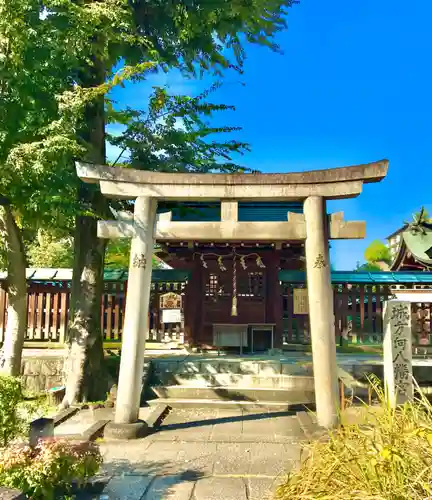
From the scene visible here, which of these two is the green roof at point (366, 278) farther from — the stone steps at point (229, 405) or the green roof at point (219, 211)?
the stone steps at point (229, 405)

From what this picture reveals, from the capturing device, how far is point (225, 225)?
802cm

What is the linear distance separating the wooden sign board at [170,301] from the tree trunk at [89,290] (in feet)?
12.5

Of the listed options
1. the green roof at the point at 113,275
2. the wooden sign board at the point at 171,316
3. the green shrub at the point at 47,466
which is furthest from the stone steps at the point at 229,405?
the green roof at the point at 113,275

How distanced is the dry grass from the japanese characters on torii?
15.2 ft

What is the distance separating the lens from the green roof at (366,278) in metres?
14.4

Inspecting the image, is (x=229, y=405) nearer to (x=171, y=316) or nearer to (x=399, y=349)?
(x=399, y=349)

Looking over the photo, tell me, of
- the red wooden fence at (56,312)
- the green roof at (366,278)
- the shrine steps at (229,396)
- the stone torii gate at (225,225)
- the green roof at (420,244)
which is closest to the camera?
the stone torii gate at (225,225)

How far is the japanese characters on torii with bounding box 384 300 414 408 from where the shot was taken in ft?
25.1

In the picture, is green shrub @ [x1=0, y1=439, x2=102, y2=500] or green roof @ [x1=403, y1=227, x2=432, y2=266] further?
green roof @ [x1=403, y1=227, x2=432, y2=266]

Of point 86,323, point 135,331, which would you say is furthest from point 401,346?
point 86,323

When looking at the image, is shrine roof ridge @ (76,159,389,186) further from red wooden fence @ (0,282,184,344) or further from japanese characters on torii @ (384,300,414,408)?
red wooden fence @ (0,282,184,344)

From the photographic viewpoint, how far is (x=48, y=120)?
26.8ft

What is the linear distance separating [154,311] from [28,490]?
10.4m

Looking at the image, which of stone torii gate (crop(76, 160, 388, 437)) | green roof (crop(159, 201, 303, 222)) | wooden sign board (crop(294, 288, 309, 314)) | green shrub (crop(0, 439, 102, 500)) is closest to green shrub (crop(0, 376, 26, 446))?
green shrub (crop(0, 439, 102, 500))
